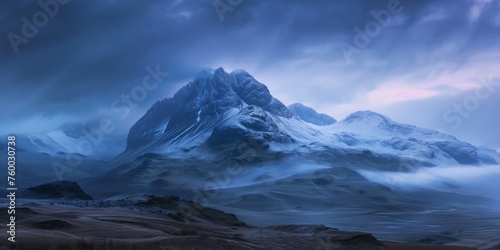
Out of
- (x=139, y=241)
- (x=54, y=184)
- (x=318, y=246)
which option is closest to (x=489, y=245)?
(x=318, y=246)

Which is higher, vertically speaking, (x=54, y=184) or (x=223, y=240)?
(x=54, y=184)

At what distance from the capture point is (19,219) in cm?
3062

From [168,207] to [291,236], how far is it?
27290mm

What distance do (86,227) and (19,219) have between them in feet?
14.4

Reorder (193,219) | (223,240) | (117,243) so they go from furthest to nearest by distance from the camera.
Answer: (193,219) < (223,240) < (117,243)

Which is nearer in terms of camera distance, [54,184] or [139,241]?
[139,241]

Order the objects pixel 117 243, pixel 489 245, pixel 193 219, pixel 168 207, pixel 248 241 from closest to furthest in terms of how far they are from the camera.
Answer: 1. pixel 117 243
2. pixel 248 241
3. pixel 489 245
4. pixel 193 219
5. pixel 168 207

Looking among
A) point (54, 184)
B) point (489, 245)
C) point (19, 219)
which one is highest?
point (54, 184)

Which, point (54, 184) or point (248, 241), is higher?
point (54, 184)

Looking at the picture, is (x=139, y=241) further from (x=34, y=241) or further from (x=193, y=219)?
(x=193, y=219)

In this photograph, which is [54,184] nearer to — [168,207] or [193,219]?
[168,207]

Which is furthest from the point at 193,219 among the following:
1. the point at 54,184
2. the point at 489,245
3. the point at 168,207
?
the point at 54,184

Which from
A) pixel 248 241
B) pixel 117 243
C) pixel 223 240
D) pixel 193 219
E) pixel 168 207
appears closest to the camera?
pixel 117 243

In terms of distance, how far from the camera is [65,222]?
28453 millimetres
